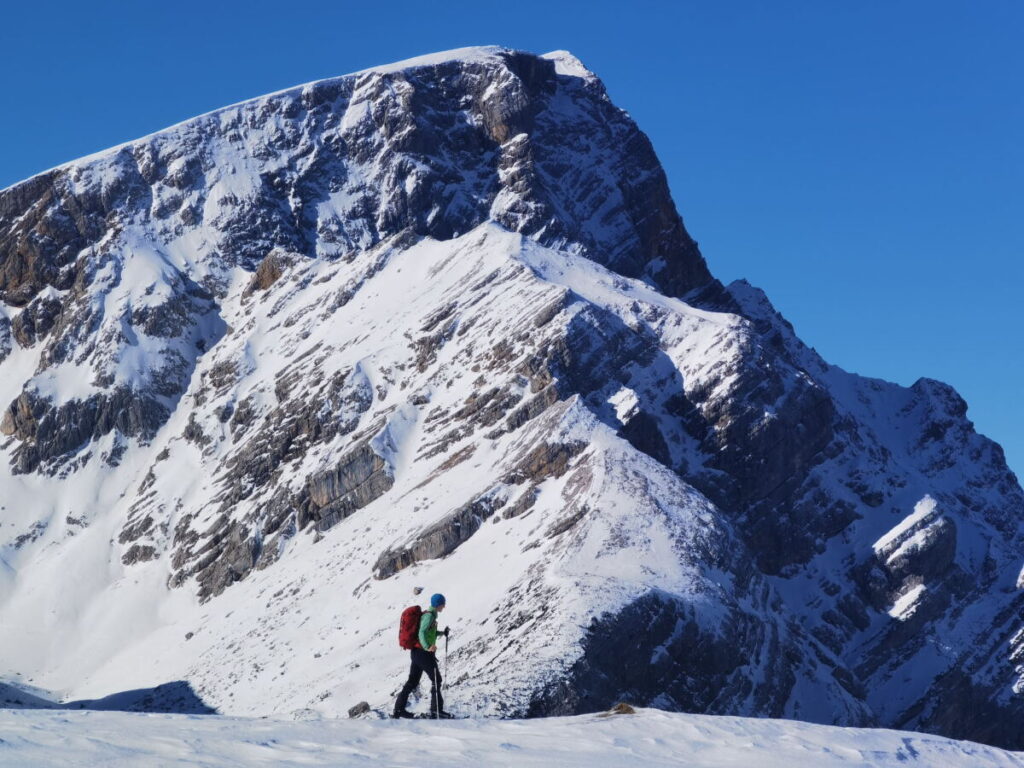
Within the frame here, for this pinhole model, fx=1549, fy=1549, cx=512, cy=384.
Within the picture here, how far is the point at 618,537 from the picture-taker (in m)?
98.8

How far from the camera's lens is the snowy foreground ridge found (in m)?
28.7

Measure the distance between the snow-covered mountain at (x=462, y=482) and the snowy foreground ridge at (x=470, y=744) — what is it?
3730 cm

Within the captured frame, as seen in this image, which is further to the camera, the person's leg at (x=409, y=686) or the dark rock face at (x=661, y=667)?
the dark rock face at (x=661, y=667)

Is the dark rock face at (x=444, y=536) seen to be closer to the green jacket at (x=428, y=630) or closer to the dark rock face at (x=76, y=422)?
the dark rock face at (x=76, y=422)

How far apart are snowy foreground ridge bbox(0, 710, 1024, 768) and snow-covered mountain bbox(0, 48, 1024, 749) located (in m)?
37.3

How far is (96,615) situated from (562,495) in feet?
180

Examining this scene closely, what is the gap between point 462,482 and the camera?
395 ft

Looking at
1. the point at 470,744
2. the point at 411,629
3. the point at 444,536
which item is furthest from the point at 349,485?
the point at 470,744

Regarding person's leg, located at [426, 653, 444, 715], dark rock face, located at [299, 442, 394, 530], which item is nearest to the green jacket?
person's leg, located at [426, 653, 444, 715]

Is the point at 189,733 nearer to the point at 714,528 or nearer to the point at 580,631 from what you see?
the point at 580,631

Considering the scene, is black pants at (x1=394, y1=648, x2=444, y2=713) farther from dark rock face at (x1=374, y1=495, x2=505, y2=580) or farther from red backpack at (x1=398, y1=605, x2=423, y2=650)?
dark rock face at (x1=374, y1=495, x2=505, y2=580)

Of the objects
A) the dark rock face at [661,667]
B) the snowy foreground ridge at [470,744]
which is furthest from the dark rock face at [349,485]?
the snowy foreground ridge at [470,744]

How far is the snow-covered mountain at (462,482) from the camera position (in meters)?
98.0

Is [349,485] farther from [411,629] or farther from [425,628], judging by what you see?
[425,628]
